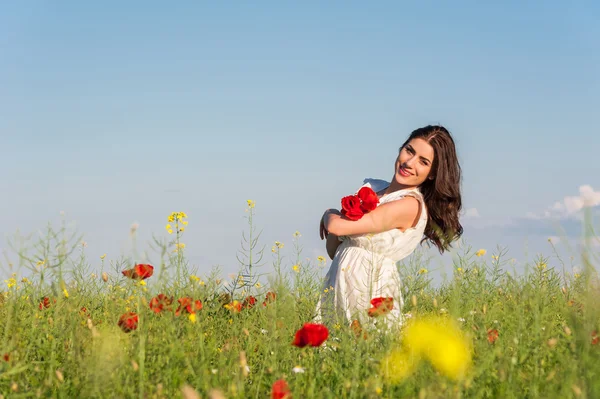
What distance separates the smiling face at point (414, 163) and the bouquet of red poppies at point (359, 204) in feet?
2.21

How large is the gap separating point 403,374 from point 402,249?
7.67 feet

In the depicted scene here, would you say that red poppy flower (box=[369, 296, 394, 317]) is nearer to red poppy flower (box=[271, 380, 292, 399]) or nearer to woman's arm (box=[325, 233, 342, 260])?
red poppy flower (box=[271, 380, 292, 399])

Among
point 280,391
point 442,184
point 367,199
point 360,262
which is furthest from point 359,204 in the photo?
point 280,391

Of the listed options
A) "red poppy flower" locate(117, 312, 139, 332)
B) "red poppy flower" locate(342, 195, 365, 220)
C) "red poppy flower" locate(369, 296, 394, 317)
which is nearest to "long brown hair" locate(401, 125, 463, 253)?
"red poppy flower" locate(342, 195, 365, 220)

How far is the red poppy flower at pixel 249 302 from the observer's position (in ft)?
16.4

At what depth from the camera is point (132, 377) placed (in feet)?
9.83

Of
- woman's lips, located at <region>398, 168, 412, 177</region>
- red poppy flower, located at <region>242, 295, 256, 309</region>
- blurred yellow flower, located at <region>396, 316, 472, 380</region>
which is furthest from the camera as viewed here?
woman's lips, located at <region>398, 168, 412, 177</region>

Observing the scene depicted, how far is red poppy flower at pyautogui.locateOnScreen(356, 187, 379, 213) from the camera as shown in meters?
4.73

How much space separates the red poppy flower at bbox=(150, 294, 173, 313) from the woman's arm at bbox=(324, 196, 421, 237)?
1.66m

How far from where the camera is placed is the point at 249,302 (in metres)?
5.08

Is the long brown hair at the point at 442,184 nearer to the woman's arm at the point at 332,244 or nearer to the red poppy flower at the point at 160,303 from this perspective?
the woman's arm at the point at 332,244

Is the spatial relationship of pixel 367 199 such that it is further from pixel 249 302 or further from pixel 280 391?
pixel 280 391

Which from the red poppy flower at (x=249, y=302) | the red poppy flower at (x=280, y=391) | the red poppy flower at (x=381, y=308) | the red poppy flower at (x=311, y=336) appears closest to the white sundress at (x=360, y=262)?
the red poppy flower at (x=249, y=302)

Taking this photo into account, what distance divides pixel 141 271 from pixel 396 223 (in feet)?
7.48
